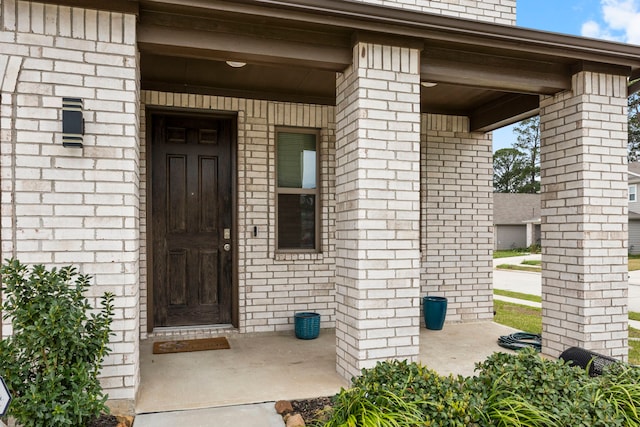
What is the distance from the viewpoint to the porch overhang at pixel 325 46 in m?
3.19

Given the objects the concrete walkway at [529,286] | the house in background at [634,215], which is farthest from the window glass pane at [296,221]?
the house in background at [634,215]

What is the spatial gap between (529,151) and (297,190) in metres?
37.2

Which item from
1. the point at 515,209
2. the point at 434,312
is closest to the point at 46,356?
the point at 434,312

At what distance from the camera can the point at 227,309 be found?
16.8ft

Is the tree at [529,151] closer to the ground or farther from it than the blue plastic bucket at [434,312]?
farther from it

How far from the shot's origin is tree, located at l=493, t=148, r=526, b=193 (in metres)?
38.0

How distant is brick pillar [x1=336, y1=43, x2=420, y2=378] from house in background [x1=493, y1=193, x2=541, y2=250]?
27924 millimetres

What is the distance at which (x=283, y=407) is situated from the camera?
3.03 m

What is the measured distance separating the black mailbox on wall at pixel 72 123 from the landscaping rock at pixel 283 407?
2.18 m

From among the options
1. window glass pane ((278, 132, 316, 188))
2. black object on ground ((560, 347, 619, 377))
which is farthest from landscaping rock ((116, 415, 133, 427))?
window glass pane ((278, 132, 316, 188))

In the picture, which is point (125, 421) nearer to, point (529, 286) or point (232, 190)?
point (232, 190)

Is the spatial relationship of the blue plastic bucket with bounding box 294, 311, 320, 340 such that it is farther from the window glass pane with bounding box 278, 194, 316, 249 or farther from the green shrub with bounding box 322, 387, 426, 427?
the green shrub with bounding box 322, 387, 426, 427

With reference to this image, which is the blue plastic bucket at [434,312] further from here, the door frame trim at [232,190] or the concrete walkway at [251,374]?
the door frame trim at [232,190]

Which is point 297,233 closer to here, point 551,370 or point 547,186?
point 547,186
